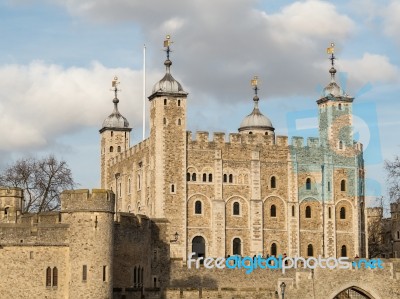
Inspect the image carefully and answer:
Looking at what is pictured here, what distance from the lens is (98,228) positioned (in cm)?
5259

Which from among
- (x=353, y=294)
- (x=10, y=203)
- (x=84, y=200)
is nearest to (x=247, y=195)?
(x=353, y=294)

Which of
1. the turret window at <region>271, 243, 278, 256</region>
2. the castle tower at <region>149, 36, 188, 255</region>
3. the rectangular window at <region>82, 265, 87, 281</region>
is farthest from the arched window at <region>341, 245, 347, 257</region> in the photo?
the rectangular window at <region>82, 265, 87, 281</region>

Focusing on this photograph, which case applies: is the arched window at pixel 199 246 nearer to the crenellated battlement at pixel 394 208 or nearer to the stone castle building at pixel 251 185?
the stone castle building at pixel 251 185

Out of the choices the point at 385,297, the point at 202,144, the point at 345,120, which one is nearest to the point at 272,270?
the point at 385,297

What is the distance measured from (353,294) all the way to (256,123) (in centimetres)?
2413

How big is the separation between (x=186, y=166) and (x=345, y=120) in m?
14.7

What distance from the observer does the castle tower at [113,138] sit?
3669 inches

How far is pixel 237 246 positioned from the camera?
81.5 meters

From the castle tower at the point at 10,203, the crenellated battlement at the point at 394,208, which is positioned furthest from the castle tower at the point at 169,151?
the castle tower at the point at 10,203

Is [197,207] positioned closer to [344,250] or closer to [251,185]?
[251,185]

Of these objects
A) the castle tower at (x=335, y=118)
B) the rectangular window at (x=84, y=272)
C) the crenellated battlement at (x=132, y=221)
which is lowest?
the rectangular window at (x=84, y=272)

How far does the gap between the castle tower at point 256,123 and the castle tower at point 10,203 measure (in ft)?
116

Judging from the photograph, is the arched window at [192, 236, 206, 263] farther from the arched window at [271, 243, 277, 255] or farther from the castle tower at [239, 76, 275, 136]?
the castle tower at [239, 76, 275, 136]

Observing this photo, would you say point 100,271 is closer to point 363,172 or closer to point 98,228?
point 98,228
